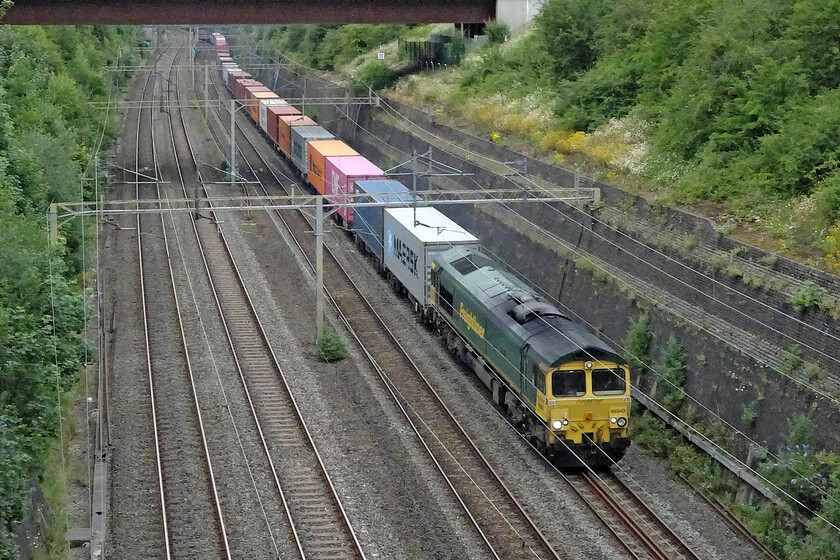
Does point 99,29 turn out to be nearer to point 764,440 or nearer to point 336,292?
point 336,292

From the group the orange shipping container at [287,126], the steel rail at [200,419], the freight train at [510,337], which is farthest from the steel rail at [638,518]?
the orange shipping container at [287,126]

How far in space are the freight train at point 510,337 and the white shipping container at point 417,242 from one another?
3 centimetres

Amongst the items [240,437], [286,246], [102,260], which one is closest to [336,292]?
[286,246]

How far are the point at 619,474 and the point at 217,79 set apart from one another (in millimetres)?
83547

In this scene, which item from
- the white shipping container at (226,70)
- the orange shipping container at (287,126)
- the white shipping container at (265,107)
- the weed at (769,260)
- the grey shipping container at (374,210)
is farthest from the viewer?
the white shipping container at (226,70)

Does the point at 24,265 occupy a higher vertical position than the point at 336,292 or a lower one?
higher

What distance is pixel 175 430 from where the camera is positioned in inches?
845

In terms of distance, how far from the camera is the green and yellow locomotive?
1912 centimetres

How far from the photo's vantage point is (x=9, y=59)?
40469mm

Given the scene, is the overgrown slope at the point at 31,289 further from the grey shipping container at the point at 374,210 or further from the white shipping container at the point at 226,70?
the white shipping container at the point at 226,70

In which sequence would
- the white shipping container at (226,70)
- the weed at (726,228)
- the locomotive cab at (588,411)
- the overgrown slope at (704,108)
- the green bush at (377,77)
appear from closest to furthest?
1. the locomotive cab at (588,411)
2. the weed at (726,228)
3. the overgrown slope at (704,108)
4. the green bush at (377,77)
5. the white shipping container at (226,70)

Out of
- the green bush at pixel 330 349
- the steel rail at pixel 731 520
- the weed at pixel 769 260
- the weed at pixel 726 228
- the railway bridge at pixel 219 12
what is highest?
the railway bridge at pixel 219 12

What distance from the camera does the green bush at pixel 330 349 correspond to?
25906 mm

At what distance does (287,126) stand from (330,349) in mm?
29511
